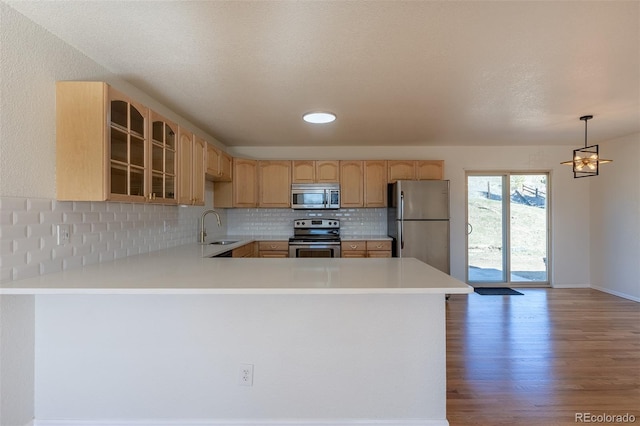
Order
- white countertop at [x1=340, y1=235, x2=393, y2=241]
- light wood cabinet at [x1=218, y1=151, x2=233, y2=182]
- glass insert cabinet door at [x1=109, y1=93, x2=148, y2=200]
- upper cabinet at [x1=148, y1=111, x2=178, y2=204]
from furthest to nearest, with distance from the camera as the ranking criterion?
1. white countertop at [x1=340, y1=235, x2=393, y2=241]
2. light wood cabinet at [x1=218, y1=151, x2=233, y2=182]
3. upper cabinet at [x1=148, y1=111, x2=178, y2=204]
4. glass insert cabinet door at [x1=109, y1=93, x2=148, y2=200]

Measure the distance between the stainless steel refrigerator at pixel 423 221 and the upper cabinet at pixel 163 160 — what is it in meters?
2.85

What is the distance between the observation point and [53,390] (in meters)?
1.81

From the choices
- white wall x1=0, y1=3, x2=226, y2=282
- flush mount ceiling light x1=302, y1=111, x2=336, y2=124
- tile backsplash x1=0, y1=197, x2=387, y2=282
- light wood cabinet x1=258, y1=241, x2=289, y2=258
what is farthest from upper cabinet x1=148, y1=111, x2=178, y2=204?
light wood cabinet x1=258, y1=241, x2=289, y2=258

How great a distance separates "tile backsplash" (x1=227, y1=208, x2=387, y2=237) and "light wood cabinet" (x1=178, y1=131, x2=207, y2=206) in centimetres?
176

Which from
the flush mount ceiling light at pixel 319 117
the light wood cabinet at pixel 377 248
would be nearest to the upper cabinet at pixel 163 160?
the flush mount ceiling light at pixel 319 117

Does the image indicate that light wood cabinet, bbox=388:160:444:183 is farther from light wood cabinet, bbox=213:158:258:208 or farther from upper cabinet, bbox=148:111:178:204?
upper cabinet, bbox=148:111:178:204

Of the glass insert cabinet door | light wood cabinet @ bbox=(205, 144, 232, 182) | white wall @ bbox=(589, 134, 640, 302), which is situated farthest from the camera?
white wall @ bbox=(589, 134, 640, 302)

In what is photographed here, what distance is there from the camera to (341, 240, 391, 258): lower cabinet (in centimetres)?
446

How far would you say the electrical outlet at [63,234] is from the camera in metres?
1.89

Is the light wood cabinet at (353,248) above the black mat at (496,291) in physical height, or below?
above

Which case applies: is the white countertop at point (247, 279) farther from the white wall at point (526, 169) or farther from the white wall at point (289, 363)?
Answer: the white wall at point (526, 169)

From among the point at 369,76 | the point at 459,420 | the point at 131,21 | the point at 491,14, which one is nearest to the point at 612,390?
the point at 459,420

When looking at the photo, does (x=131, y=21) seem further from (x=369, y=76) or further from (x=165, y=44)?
(x=369, y=76)

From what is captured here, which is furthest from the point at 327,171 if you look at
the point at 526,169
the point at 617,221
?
the point at 617,221
